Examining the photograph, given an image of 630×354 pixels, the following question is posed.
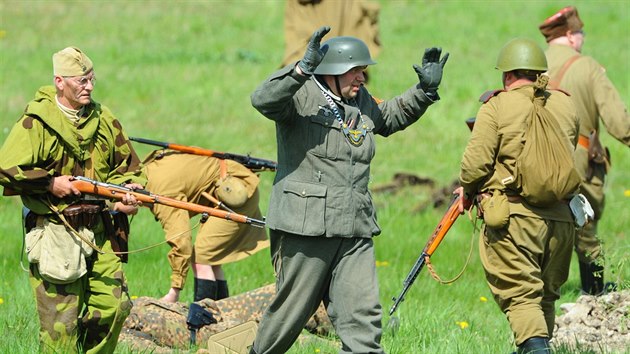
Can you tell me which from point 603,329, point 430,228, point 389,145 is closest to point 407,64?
point 389,145

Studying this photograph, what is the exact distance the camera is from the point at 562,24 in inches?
408

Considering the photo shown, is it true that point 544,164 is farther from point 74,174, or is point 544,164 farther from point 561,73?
point 561,73

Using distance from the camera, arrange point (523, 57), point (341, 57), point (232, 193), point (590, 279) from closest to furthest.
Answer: point (341, 57) → point (523, 57) → point (232, 193) → point (590, 279)

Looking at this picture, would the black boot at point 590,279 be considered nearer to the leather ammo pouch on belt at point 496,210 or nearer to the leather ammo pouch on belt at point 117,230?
the leather ammo pouch on belt at point 496,210

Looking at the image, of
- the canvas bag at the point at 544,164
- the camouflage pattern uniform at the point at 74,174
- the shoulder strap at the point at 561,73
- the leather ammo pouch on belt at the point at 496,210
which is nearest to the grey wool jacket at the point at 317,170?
the leather ammo pouch on belt at the point at 496,210

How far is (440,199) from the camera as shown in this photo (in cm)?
1343

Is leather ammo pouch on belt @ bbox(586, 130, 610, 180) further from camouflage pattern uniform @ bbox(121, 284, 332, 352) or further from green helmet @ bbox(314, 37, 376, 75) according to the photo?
green helmet @ bbox(314, 37, 376, 75)

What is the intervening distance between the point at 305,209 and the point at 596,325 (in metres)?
3.02

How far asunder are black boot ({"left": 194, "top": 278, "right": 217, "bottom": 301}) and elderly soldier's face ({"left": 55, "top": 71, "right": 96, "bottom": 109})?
8.93 feet

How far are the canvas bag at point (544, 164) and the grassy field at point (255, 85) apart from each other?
31.9 inches

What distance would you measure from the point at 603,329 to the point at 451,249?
3498 mm

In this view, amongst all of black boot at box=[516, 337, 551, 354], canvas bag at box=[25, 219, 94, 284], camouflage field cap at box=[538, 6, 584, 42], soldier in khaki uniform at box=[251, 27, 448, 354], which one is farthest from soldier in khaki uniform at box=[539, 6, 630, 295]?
canvas bag at box=[25, 219, 94, 284]

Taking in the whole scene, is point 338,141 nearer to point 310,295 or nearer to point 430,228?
point 310,295

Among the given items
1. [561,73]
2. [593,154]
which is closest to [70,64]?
[561,73]
